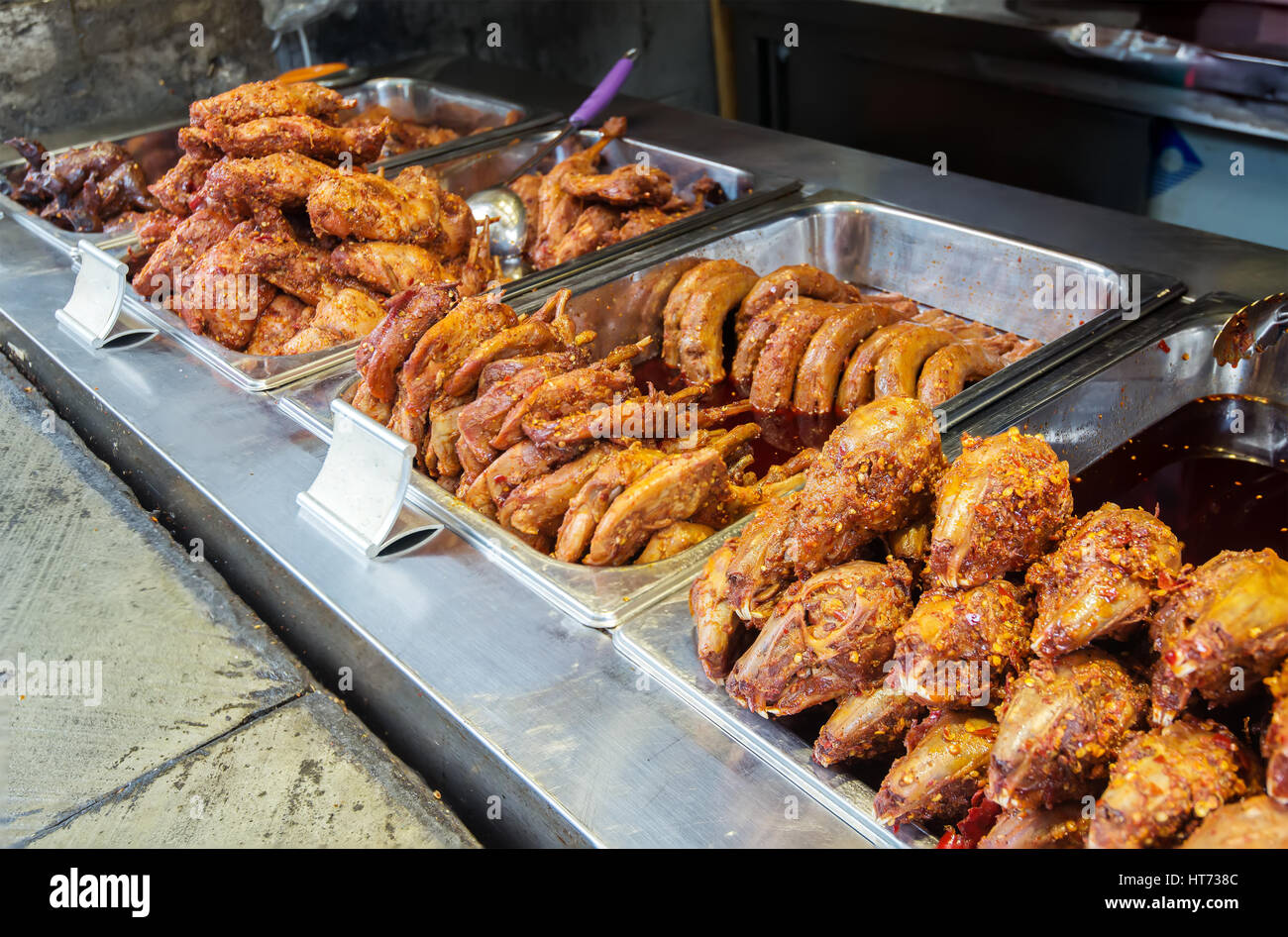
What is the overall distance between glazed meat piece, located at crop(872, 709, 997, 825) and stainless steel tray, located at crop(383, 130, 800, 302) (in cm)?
210

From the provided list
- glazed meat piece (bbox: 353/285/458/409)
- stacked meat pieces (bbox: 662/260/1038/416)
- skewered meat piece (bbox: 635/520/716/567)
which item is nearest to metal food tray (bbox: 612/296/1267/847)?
skewered meat piece (bbox: 635/520/716/567)

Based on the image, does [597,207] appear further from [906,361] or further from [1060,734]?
[1060,734]

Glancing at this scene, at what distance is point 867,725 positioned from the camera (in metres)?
Result: 1.53

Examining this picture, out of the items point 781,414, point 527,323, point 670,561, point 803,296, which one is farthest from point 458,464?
point 803,296

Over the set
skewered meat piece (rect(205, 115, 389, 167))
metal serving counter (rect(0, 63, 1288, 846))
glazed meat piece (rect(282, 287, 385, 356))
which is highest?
skewered meat piece (rect(205, 115, 389, 167))

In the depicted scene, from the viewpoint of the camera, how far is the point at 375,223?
3248 millimetres

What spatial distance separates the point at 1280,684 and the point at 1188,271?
6.96 ft

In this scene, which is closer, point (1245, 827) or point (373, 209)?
point (1245, 827)

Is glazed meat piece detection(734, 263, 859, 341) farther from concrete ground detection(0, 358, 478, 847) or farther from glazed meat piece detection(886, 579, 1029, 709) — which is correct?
glazed meat piece detection(886, 579, 1029, 709)

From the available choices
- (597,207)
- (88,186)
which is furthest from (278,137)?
(88,186)

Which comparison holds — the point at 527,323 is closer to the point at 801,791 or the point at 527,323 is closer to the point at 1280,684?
the point at 801,791

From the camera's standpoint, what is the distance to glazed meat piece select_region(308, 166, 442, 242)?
320 cm

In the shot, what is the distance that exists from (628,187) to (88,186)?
223cm

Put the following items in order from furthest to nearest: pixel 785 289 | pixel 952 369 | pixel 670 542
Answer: pixel 785 289 < pixel 952 369 < pixel 670 542
